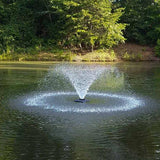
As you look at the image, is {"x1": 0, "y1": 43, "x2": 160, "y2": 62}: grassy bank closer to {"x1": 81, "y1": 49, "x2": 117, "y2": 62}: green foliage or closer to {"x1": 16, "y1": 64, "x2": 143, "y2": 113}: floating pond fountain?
{"x1": 81, "y1": 49, "x2": 117, "y2": 62}: green foliage

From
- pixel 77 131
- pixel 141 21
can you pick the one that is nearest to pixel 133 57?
pixel 141 21

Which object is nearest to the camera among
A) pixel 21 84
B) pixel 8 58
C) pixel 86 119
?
pixel 86 119

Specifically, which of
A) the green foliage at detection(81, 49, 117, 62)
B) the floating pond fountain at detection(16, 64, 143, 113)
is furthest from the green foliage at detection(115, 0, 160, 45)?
the floating pond fountain at detection(16, 64, 143, 113)

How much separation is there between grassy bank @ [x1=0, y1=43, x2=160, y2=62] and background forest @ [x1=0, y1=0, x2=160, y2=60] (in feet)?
2.39

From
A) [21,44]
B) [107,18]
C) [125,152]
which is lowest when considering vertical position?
[125,152]

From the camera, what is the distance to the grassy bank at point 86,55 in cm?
3772

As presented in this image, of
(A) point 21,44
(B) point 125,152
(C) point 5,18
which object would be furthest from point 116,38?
(B) point 125,152

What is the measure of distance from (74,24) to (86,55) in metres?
4.07

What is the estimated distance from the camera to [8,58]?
37.6 m

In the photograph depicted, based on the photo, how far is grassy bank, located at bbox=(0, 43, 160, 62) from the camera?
37719 millimetres

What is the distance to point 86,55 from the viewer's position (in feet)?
127

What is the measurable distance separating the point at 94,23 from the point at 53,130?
3067 cm

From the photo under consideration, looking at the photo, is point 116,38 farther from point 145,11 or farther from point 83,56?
point 145,11

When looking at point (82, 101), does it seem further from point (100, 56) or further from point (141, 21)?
point (141, 21)
